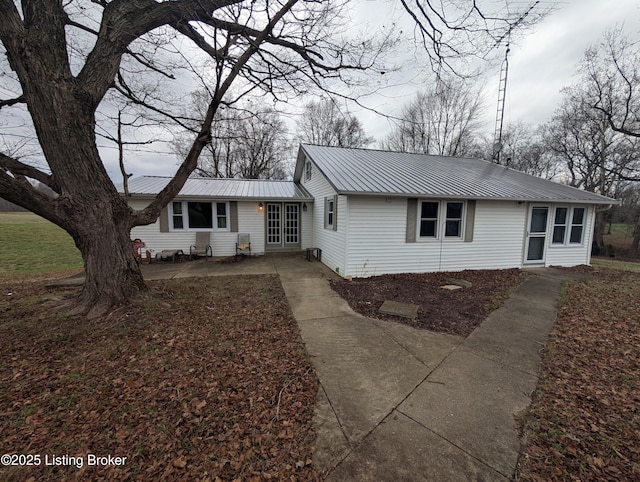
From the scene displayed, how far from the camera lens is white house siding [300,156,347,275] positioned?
7.78 m

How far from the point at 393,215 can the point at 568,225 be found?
7.08 meters

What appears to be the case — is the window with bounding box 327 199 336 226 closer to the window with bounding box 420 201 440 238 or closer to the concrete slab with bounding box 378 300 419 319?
the window with bounding box 420 201 440 238

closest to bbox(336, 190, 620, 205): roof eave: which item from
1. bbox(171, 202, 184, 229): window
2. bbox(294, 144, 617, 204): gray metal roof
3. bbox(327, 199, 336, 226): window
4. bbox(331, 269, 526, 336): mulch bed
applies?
bbox(294, 144, 617, 204): gray metal roof

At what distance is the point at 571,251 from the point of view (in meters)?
9.68

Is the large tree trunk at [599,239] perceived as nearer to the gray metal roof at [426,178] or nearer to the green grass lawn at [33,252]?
the gray metal roof at [426,178]

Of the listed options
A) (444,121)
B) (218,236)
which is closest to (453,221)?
(218,236)

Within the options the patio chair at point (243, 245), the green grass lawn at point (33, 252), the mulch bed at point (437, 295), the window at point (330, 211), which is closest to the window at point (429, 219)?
the mulch bed at point (437, 295)

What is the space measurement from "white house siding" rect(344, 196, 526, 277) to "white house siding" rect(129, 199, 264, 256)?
17.2ft

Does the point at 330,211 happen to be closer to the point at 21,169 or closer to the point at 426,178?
the point at 426,178

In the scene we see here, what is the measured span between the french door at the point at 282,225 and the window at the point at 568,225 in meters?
9.83

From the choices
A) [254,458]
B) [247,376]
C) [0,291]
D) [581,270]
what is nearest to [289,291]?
[247,376]

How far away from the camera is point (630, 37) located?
11.8m

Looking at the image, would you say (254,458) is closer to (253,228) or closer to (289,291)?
(289,291)

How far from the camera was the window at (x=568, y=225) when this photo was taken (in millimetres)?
9383
